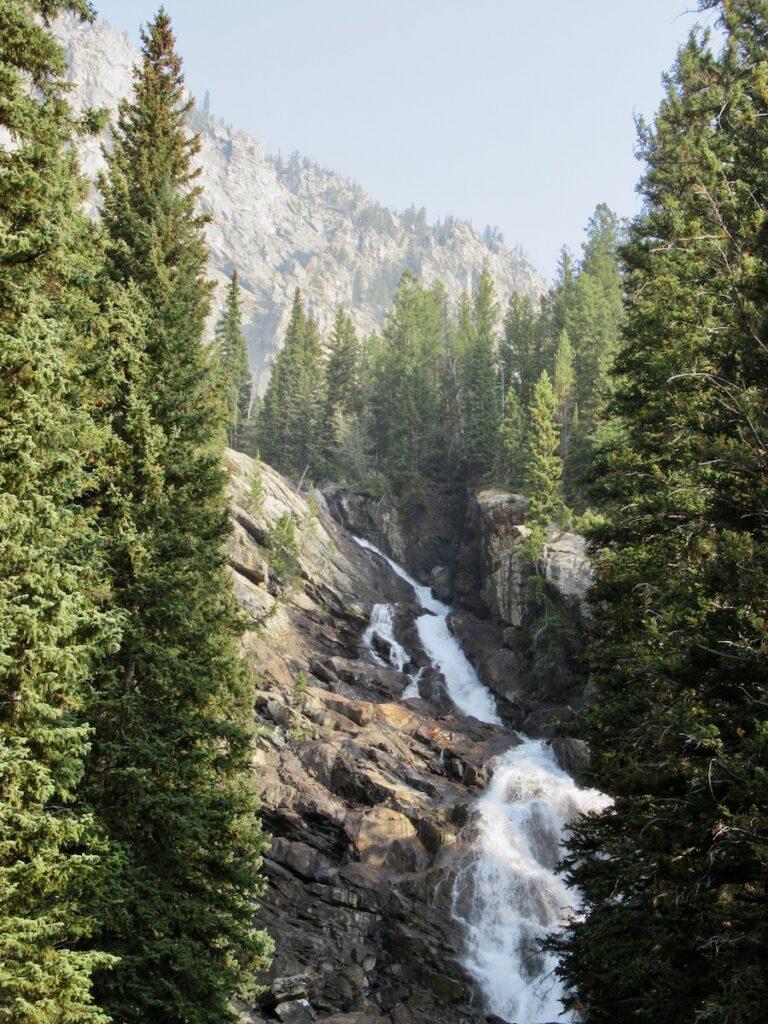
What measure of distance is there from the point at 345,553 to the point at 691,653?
145 feet

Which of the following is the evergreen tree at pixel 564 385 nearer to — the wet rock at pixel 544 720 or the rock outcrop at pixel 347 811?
the wet rock at pixel 544 720

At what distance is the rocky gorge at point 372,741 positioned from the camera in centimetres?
2266

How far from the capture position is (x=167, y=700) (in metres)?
12.9

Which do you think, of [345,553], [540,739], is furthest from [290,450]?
[540,739]

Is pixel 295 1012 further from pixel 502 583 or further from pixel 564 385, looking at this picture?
pixel 564 385

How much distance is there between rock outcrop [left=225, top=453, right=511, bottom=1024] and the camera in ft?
72.4

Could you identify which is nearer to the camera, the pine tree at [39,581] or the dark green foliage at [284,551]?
the pine tree at [39,581]

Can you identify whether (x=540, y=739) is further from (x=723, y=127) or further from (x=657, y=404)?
(x=723, y=127)

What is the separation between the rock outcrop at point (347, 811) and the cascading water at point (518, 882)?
75 cm

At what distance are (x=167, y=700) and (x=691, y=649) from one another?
8.51 meters

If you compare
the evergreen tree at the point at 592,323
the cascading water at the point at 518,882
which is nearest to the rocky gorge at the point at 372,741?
the cascading water at the point at 518,882

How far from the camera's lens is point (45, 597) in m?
9.20

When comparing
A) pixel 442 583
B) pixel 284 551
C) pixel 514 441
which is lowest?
pixel 284 551

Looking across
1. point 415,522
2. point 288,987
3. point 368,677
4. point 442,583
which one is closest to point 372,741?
point 368,677
